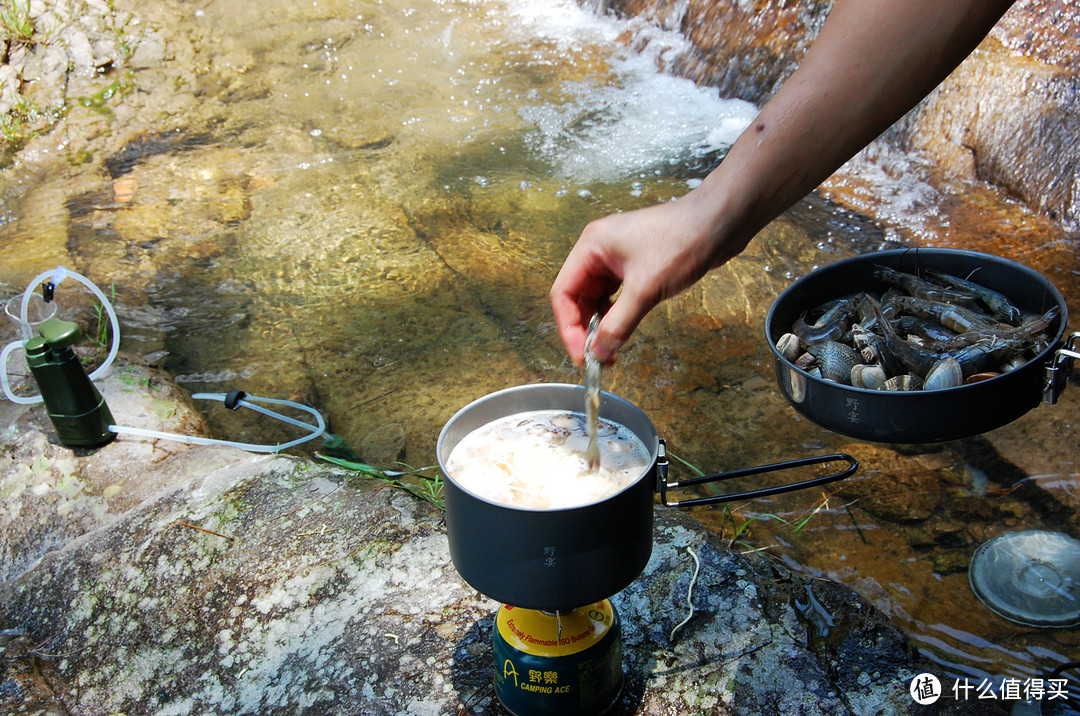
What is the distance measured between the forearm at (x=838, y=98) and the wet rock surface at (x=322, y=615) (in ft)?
3.61

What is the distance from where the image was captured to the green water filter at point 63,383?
2.76 meters

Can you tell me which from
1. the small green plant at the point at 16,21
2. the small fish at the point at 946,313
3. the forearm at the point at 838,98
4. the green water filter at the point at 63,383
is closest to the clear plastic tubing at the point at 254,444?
the green water filter at the point at 63,383

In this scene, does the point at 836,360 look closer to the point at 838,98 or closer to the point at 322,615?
the point at 838,98

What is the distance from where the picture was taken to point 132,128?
5.71 metres

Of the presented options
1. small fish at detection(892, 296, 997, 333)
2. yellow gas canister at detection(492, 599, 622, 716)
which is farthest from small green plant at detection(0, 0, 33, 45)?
small fish at detection(892, 296, 997, 333)

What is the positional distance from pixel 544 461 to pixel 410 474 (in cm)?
132

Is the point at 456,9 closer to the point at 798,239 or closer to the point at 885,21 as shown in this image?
the point at 798,239

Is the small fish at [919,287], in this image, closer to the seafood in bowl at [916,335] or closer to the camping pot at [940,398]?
the seafood in bowl at [916,335]

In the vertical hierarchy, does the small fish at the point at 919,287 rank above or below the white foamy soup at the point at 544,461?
below

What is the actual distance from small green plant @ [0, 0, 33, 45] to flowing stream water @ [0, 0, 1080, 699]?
33.5 inches

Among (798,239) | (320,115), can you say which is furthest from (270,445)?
(320,115)

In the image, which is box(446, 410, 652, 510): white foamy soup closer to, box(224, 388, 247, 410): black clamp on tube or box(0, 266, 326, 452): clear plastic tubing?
box(0, 266, 326, 452): clear plastic tubing

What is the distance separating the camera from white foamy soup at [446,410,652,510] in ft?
5.21

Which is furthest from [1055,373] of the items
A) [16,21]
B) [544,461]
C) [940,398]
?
[16,21]
